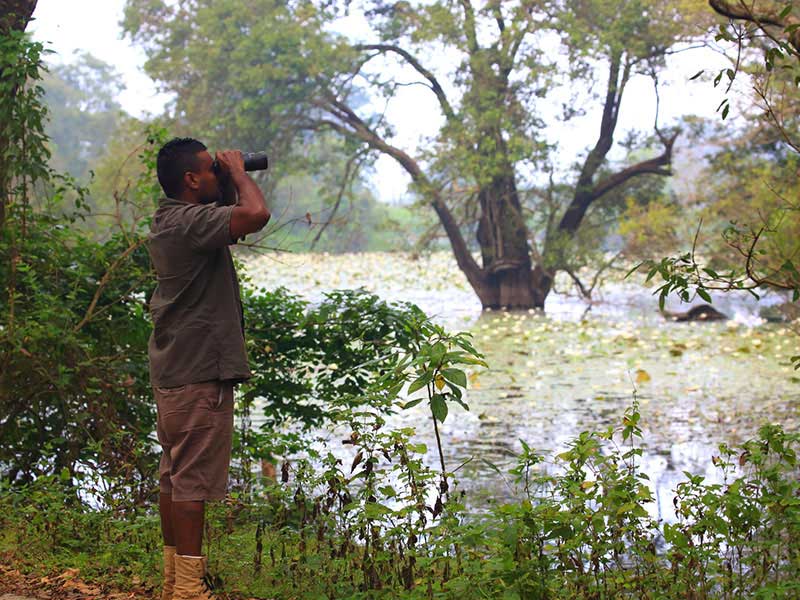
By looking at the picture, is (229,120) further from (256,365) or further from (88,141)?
(88,141)

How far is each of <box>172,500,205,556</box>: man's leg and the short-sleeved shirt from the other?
1.20 feet

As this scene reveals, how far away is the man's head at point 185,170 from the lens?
3.16 metres

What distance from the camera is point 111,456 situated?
4.96 meters

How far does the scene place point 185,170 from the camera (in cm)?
316

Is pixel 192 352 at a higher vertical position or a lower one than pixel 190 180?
lower

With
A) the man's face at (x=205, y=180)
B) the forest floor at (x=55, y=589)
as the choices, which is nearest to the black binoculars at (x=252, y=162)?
the man's face at (x=205, y=180)

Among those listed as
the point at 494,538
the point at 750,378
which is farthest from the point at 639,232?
the point at 494,538

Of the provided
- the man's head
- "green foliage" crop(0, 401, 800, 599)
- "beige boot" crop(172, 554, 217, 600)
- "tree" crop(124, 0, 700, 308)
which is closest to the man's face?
the man's head

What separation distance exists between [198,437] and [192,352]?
26 cm

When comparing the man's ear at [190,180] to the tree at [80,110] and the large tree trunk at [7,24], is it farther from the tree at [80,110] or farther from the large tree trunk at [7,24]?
the tree at [80,110]

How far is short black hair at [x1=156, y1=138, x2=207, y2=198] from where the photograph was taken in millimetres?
3156

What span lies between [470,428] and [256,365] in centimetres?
286

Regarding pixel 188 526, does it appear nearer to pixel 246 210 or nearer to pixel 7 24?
pixel 246 210

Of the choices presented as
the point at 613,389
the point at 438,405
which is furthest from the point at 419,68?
the point at 438,405
